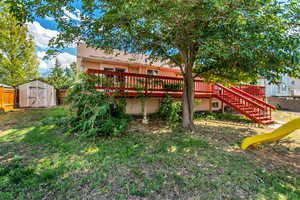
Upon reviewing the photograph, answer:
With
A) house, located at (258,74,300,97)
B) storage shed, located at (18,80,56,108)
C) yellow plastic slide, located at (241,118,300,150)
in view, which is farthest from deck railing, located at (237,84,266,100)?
storage shed, located at (18,80,56,108)

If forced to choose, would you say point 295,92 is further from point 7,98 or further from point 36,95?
point 7,98

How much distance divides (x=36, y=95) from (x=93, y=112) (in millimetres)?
11662

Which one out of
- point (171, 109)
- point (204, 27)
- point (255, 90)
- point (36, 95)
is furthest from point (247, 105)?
point (36, 95)

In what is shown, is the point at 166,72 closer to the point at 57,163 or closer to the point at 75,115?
the point at 75,115

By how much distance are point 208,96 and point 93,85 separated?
7.11 meters

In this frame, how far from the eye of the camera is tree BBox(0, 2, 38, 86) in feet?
46.6

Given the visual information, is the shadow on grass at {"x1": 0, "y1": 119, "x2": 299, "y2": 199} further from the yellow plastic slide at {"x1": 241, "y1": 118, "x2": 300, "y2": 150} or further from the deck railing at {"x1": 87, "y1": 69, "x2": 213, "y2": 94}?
the deck railing at {"x1": 87, "y1": 69, "x2": 213, "y2": 94}

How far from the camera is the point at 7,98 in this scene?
10367 mm

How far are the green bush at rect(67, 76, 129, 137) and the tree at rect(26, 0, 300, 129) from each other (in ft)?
5.73

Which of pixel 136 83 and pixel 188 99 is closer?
pixel 188 99

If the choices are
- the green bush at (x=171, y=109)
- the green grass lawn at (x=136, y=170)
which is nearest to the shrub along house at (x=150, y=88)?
the green bush at (x=171, y=109)

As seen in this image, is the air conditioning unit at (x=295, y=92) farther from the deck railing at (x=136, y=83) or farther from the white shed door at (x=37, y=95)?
the white shed door at (x=37, y=95)

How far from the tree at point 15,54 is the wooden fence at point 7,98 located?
5227 mm

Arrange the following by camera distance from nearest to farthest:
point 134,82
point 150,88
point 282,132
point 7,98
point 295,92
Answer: point 282,132 → point 134,82 → point 150,88 → point 7,98 → point 295,92
